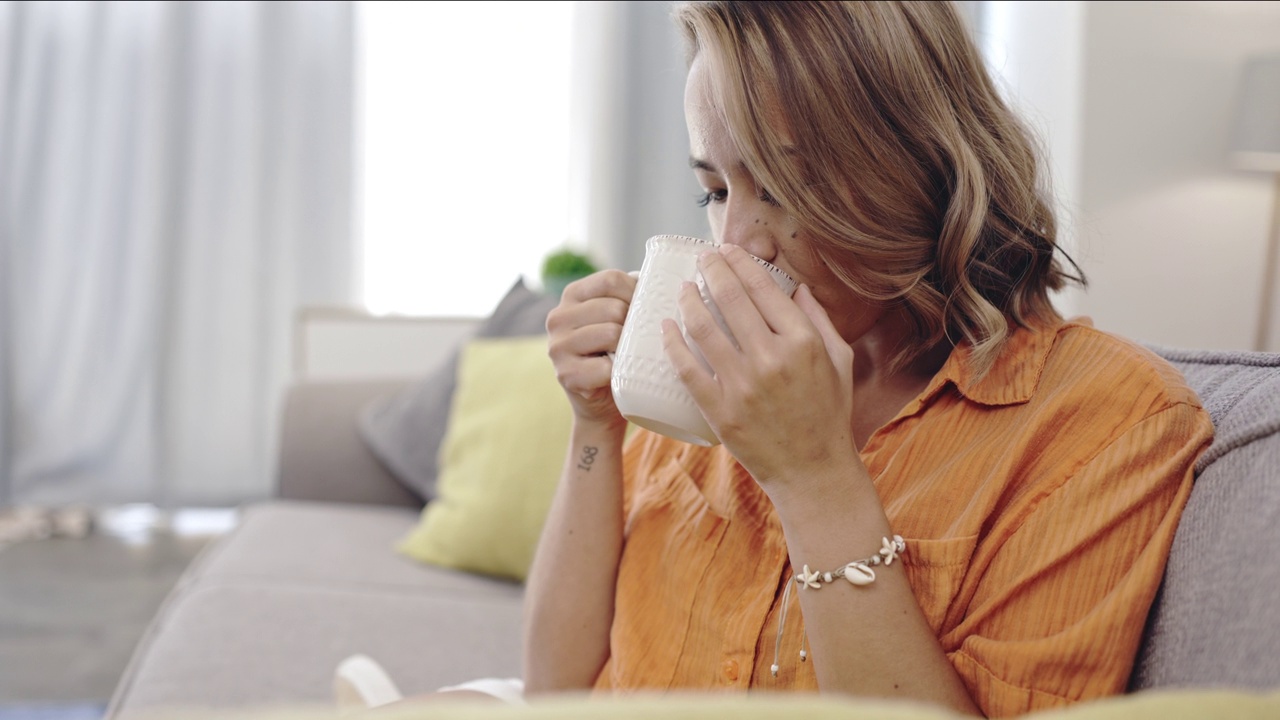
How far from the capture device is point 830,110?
2.59 feet

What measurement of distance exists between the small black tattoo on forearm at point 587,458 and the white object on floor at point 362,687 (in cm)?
30

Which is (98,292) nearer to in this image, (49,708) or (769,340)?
(49,708)

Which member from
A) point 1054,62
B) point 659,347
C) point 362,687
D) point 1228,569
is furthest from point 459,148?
point 1228,569

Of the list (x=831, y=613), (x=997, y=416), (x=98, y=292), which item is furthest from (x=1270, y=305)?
(x=98, y=292)

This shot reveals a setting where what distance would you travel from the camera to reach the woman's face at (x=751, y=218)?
0.82 m

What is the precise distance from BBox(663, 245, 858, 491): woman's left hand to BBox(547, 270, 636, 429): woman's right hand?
18 cm

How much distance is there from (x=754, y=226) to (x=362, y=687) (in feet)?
2.01

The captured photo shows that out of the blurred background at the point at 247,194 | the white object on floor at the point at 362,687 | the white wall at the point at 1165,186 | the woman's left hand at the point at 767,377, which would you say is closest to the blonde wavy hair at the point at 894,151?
the woman's left hand at the point at 767,377

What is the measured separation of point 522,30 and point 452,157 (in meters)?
0.50

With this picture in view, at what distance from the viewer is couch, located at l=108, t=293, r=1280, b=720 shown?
55cm

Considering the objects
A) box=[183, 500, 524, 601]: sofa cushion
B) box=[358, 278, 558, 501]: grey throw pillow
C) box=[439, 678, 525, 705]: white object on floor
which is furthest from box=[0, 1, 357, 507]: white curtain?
box=[439, 678, 525, 705]: white object on floor

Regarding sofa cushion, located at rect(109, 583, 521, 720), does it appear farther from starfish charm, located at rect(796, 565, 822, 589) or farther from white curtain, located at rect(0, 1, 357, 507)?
white curtain, located at rect(0, 1, 357, 507)

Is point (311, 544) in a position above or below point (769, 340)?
below

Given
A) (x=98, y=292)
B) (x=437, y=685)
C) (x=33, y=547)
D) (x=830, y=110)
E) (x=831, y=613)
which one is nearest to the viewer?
(x=831, y=613)
